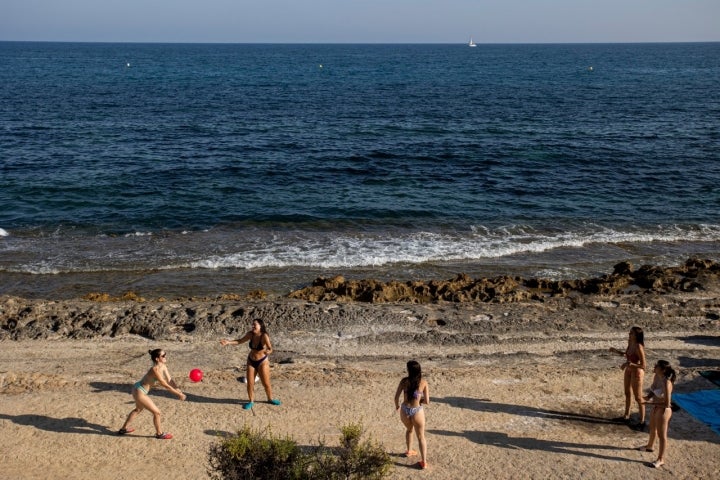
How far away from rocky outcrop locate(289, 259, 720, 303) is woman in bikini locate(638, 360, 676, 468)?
25.0 ft

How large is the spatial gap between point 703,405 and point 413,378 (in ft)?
18.9

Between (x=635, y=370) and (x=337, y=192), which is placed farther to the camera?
(x=337, y=192)

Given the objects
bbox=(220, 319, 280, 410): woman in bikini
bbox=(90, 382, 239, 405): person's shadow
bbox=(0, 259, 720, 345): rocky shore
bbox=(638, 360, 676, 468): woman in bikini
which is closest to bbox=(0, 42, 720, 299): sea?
bbox=(0, 259, 720, 345): rocky shore

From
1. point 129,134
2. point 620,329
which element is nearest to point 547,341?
point 620,329

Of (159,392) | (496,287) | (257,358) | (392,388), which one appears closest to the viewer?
(257,358)

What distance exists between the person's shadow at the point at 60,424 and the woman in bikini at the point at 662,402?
8365 millimetres

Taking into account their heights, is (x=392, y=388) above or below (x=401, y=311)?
below

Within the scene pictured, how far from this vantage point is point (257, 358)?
36.4 feet

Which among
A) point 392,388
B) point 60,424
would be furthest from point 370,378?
point 60,424

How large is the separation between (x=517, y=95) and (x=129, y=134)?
3886cm

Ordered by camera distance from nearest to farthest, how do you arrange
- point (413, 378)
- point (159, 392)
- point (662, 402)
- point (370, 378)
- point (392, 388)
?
point (413, 378)
point (662, 402)
point (159, 392)
point (392, 388)
point (370, 378)

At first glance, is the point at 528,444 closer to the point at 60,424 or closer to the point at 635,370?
the point at 635,370

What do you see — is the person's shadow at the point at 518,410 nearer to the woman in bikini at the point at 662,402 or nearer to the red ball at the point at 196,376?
the woman in bikini at the point at 662,402

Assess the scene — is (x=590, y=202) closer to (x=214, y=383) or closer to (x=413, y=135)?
(x=413, y=135)
